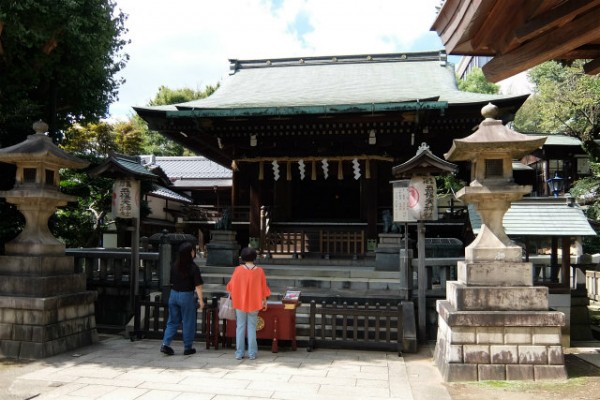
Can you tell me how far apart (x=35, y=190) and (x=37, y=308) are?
1.85 meters

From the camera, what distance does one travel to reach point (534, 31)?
3213mm

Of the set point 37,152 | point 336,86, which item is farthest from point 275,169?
point 37,152

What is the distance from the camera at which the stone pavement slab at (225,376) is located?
17.6 ft

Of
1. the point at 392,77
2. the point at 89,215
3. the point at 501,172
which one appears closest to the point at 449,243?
the point at 501,172

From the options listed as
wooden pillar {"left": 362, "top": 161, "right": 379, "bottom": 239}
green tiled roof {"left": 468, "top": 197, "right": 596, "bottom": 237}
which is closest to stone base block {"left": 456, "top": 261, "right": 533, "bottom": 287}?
green tiled roof {"left": 468, "top": 197, "right": 596, "bottom": 237}

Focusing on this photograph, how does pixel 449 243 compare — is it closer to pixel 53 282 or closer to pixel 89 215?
pixel 53 282

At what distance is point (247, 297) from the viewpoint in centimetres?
685

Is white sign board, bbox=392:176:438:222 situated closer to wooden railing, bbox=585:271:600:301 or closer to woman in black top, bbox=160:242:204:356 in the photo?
woman in black top, bbox=160:242:204:356

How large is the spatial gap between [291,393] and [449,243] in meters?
6.90

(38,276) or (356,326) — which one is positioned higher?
(38,276)

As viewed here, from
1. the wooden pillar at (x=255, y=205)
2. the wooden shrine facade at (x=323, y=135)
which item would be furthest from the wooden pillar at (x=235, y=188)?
the wooden pillar at (x=255, y=205)

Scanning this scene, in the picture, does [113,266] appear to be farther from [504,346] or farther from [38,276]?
[504,346]

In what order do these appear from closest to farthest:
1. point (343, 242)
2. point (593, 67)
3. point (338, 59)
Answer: point (593, 67) → point (343, 242) → point (338, 59)

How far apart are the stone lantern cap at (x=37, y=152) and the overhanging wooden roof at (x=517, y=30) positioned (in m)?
6.27
